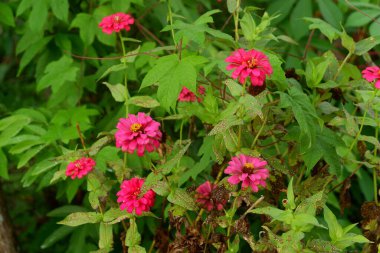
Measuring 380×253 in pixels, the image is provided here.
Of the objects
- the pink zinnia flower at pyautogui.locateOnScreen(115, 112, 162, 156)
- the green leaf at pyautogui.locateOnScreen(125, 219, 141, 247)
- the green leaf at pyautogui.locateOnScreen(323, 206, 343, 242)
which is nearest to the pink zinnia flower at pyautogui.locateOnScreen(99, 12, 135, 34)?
the pink zinnia flower at pyautogui.locateOnScreen(115, 112, 162, 156)

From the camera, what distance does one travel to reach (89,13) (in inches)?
105

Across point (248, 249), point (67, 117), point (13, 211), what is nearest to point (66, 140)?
point (67, 117)

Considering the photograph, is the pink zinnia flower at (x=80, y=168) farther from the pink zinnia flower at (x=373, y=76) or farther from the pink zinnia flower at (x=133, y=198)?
the pink zinnia flower at (x=373, y=76)

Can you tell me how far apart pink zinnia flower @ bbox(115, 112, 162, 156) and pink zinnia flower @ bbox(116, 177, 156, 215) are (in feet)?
0.44

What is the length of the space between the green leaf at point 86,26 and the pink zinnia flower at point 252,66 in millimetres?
1055

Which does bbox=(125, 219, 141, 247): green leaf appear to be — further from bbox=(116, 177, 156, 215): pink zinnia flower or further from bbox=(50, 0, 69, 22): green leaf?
bbox=(50, 0, 69, 22): green leaf

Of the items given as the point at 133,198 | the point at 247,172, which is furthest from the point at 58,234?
the point at 247,172

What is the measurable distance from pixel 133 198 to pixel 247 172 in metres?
0.37

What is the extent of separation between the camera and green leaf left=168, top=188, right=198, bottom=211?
1711 millimetres

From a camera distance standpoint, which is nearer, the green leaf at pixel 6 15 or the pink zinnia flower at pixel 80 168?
the pink zinnia flower at pixel 80 168

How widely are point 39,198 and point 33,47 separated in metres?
1.29

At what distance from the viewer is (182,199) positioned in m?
1.73

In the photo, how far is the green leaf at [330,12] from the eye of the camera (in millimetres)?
2713

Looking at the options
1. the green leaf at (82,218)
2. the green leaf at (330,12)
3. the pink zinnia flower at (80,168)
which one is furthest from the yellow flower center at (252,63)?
the green leaf at (330,12)
